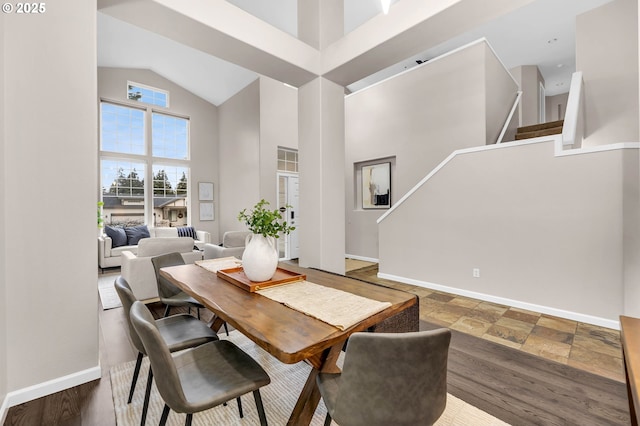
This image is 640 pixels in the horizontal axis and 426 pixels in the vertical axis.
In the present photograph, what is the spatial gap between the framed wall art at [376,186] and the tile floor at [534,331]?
9.26 ft

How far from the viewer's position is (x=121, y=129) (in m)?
6.64

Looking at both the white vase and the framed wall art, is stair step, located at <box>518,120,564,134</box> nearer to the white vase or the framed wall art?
the framed wall art

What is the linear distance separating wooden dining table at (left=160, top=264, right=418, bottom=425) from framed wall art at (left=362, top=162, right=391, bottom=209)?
459 centimetres

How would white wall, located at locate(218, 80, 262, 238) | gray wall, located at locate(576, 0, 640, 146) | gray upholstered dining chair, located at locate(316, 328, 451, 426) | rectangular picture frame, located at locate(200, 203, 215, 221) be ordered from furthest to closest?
rectangular picture frame, located at locate(200, 203, 215, 221), white wall, located at locate(218, 80, 262, 238), gray wall, located at locate(576, 0, 640, 146), gray upholstered dining chair, located at locate(316, 328, 451, 426)

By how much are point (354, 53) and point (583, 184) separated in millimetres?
2753

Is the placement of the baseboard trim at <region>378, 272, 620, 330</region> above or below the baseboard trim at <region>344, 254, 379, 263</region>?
below

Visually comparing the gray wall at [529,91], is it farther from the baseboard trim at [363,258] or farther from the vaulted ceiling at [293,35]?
the baseboard trim at [363,258]

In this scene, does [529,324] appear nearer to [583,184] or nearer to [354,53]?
[583,184]

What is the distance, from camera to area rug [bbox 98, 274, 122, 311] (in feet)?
11.7

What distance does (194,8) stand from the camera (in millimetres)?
2287

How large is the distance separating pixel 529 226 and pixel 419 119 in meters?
2.95

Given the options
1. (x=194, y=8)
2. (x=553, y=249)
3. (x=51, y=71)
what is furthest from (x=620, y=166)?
(x=51, y=71)

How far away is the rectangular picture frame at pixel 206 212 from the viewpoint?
24.5 ft

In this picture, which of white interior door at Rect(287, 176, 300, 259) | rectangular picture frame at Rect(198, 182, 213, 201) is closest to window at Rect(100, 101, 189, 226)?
→ rectangular picture frame at Rect(198, 182, 213, 201)
